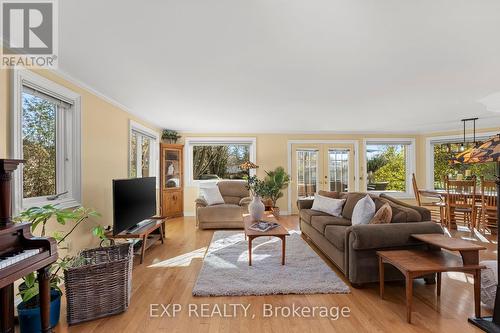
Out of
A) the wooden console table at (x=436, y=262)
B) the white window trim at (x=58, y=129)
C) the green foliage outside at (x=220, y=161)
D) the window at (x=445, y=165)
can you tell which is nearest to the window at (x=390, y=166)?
the window at (x=445, y=165)

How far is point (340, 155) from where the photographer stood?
261 inches

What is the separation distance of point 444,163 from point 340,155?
8.32ft

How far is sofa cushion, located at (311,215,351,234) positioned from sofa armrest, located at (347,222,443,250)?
0.83 metres

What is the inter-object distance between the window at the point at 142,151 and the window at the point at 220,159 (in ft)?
3.47

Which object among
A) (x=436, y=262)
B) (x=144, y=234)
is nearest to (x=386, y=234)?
Result: (x=436, y=262)

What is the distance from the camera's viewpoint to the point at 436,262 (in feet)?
6.97

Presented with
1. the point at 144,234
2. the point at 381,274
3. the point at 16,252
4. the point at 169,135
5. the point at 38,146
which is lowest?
the point at 381,274

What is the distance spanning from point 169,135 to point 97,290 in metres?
4.34

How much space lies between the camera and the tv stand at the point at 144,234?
3125mm

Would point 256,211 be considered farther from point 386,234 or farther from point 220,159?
point 220,159

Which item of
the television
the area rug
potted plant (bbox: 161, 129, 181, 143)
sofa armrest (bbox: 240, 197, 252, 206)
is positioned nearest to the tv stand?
the television

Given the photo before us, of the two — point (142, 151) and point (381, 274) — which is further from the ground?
point (142, 151)

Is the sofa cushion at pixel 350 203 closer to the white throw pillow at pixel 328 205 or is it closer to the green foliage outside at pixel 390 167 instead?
the white throw pillow at pixel 328 205

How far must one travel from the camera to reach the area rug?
2445mm
